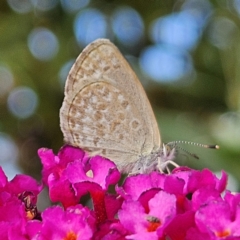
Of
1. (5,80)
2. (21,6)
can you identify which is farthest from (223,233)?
(21,6)

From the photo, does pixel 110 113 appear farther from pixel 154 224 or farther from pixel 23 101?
pixel 23 101

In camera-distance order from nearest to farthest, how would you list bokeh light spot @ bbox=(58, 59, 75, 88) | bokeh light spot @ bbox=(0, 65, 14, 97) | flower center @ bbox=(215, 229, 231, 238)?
flower center @ bbox=(215, 229, 231, 238), bokeh light spot @ bbox=(0, 65, 14, 97), bokeh light spot @ bbox=(58, 59, 75, 88)

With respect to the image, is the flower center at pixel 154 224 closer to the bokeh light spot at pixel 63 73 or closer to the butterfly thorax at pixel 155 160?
the butterfly thorax at pixel 155 160

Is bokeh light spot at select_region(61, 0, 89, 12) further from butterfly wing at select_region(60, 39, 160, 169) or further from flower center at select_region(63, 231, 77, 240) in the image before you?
flower center at select_region(63, 231, 77, 240)

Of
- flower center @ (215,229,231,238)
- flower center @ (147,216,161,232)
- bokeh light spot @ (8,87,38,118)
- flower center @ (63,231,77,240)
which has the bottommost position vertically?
bokeh light spot @ (8,87,38,118)

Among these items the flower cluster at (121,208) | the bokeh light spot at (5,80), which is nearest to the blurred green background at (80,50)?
the bokeh light spot at (5,80)

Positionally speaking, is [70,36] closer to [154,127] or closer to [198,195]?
[154,127]

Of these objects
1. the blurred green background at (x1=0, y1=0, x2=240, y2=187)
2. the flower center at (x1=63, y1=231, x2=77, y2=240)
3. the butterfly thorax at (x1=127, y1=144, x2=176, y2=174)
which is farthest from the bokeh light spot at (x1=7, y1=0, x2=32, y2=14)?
the flower center at (x1=63, y1=231, x2=77, y2=240)
